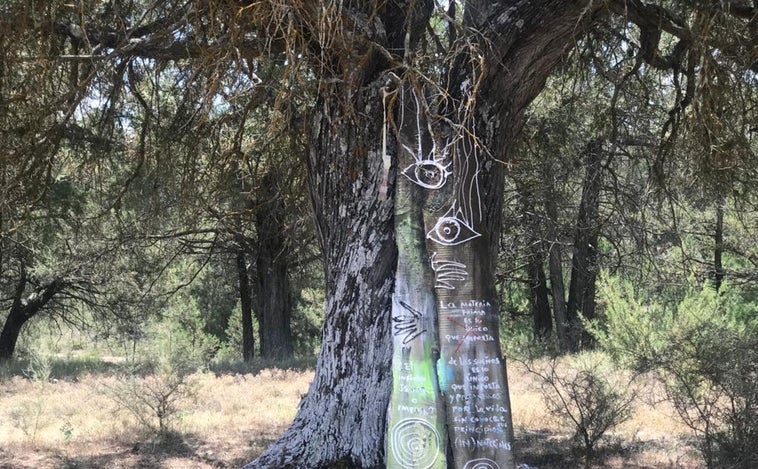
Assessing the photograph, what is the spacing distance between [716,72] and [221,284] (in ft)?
82.2

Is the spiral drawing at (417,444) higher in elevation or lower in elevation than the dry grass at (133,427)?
higher

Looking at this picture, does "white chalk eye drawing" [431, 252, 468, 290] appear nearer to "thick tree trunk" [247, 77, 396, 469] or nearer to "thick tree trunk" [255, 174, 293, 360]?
"thick tree trunk" [247, 77, 396, 469]

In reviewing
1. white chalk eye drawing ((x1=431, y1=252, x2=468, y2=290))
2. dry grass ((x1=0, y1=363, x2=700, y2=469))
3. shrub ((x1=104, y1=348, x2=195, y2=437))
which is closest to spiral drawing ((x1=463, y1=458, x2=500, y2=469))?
white chalk eye drawing ((x1=431, y1=252, x2=468, y2=290))

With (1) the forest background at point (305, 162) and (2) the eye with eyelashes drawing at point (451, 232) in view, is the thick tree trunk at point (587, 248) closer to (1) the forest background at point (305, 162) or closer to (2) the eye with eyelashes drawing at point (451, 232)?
(1) the forest background at point (305, 162)

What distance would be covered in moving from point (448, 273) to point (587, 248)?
11225 millimetres

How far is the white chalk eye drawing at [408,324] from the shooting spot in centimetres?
386

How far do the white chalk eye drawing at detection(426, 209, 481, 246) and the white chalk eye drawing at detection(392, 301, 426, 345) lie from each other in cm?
44

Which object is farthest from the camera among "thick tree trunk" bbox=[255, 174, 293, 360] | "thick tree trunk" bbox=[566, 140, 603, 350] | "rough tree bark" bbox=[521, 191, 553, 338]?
"thick tree trunk" bbox=[255, 174, 293, 360]

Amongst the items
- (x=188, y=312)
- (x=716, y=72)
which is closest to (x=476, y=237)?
(x=716, y=72)

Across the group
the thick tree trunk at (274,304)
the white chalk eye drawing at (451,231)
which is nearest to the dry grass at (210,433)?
the white chalk eye drawing at (451,231)

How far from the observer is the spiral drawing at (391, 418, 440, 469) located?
3.70 metres

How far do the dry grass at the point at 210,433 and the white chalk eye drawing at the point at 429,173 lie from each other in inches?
125

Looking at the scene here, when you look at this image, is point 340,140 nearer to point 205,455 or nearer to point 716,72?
point 716,72

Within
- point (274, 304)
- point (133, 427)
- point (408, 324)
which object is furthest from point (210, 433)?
point (274, 304)
